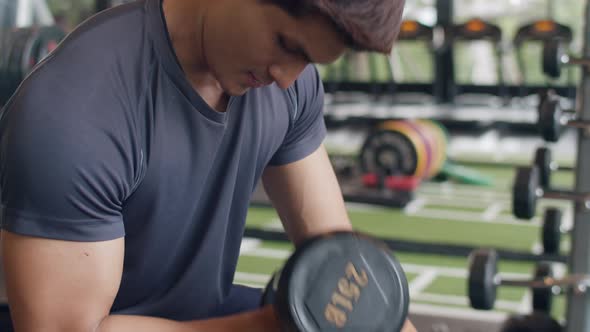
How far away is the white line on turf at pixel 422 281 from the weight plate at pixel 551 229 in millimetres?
829

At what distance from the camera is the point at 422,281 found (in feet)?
12.6

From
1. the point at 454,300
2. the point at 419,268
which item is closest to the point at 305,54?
the point at 454,300

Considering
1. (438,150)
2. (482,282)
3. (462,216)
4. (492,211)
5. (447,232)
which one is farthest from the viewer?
(438,150)

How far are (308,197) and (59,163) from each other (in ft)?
1.76

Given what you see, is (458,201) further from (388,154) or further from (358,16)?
(358,16)

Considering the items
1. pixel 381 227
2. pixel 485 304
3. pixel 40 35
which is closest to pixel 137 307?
pixel 485 304

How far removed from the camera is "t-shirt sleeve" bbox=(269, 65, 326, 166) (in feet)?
4.77

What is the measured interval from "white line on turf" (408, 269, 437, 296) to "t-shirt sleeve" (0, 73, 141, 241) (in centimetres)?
273

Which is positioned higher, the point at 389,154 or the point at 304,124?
the point at 304,124

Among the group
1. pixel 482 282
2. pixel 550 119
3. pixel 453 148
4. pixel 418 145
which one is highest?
pixel 550 119

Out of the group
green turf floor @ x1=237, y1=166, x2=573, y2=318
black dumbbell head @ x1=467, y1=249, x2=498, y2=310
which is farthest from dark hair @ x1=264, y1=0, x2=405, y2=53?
green turf floor @ x1=237, y1=166, x2=573, y2=318

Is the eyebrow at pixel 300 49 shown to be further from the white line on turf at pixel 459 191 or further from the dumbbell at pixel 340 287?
the white line on turf at pixel 459 191

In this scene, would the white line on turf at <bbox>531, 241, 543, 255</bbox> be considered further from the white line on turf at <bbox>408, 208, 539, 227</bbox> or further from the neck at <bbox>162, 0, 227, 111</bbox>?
the neck at <bbox>162, 0, 227, 111</bbox>

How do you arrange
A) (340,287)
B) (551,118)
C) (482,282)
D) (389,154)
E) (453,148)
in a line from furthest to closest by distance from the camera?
(453,148) → (389,154) → (551,118) → (482,282) → (340,287)
